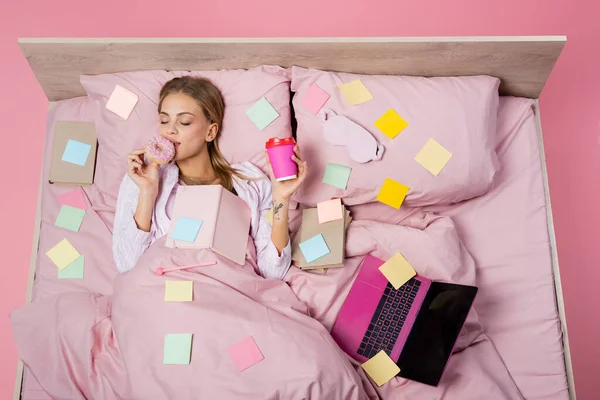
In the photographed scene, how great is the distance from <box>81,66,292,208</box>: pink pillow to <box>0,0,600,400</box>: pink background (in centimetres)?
64

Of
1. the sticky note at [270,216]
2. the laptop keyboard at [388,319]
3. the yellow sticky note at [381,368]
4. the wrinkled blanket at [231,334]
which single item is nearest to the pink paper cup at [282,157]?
the sticky note at [270,216]

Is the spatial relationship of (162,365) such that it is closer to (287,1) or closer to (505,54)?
(505,54)

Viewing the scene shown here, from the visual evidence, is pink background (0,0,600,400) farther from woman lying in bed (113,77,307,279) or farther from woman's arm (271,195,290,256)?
woman's arm (271,195,290,256)

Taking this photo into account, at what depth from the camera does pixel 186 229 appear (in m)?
1.72

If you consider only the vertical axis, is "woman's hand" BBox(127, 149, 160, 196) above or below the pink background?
below

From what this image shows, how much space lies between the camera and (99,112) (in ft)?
6.48

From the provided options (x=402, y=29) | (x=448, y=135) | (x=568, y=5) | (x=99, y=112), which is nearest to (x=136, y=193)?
(x=99, y=112)

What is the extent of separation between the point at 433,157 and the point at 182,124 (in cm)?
81

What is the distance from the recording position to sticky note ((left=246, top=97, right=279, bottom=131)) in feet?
6.24

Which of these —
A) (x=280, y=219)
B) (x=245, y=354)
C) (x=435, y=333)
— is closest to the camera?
(x=245, y=354)

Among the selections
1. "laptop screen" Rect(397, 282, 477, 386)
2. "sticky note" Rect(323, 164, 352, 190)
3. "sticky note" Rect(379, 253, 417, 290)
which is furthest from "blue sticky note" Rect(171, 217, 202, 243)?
"laptop screen" Rect(397, 282, 477, 386)

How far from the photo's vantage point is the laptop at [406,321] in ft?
5.35

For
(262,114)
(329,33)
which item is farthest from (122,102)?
(329,33)

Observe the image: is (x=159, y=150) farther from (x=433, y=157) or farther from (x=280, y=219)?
(x=433, y=157)
